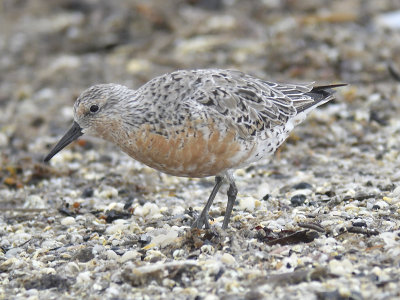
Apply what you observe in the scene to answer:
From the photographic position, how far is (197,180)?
29.0 feet

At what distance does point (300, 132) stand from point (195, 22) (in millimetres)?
5063

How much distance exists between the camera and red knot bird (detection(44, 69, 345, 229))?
6363mm

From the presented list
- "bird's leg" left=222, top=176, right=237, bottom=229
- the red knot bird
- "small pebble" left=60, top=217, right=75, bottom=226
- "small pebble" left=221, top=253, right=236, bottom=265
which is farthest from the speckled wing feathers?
"small pebble" left=60, top=217, right=75, bottom=226

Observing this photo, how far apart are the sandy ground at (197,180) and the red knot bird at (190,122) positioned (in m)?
0.67

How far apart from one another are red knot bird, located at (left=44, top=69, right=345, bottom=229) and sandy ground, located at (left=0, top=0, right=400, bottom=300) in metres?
0.67

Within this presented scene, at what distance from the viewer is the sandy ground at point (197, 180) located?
552 cm

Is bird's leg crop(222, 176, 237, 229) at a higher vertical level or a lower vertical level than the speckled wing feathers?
lower

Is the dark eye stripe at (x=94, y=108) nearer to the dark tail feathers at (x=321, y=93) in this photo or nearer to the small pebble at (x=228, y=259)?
the small pebble at (x=228, y=259)

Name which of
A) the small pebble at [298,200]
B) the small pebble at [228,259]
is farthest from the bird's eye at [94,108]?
the small pebble at [298,200]

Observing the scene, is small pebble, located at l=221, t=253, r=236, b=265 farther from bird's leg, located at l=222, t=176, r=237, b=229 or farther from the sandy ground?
bird's leg, located at l=222, t=176, r=237, b=229

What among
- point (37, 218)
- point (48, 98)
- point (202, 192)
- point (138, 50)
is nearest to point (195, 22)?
point (138, 50)

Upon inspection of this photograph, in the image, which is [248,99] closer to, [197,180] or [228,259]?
[228,259]

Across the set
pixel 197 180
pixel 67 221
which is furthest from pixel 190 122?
pixel 197 180

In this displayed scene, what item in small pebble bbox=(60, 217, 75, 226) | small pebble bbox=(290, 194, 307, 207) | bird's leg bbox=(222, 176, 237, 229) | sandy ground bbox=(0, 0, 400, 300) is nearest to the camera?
sandy ground bbox=(0, 0, 400, 300)
